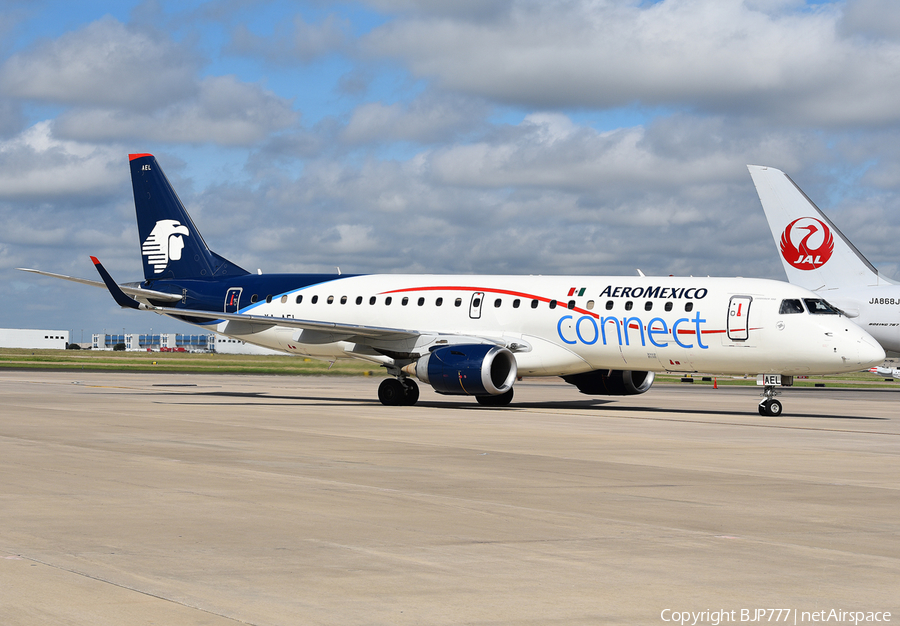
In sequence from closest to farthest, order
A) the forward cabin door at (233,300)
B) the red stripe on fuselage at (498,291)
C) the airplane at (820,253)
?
the red stripe on fuselage at (498,291)
the forward cabin door at (233,300)
the airplane at (820,253)

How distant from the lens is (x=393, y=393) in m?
33.3

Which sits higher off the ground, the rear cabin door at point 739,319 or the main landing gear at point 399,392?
the rear cabin door at point 739,319

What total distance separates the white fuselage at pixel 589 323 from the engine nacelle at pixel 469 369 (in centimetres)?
93

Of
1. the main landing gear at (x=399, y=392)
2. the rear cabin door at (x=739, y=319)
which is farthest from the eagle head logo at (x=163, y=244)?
the rear cabin door at (x=739, y=319)

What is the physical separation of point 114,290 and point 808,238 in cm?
2767

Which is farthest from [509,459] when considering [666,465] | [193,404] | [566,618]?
[193,404]

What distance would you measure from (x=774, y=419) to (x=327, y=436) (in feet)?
46.0

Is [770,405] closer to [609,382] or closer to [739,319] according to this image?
[739,319]

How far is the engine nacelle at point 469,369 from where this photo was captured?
30.0 metres

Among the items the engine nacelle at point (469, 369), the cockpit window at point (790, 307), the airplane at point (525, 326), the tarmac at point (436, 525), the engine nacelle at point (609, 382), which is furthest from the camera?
the engine nacelle at point (609, 382)

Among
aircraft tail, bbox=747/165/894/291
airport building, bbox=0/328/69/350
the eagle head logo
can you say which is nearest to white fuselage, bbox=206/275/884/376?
the eagle head logo

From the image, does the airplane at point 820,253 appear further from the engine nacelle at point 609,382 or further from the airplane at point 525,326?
the engine nacelle at point 609,382

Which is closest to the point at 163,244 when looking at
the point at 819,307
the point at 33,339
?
the point at 819,307

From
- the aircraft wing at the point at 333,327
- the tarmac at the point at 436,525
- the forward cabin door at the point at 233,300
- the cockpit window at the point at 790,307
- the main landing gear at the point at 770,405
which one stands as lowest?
the tarmac at the point at 436,525
